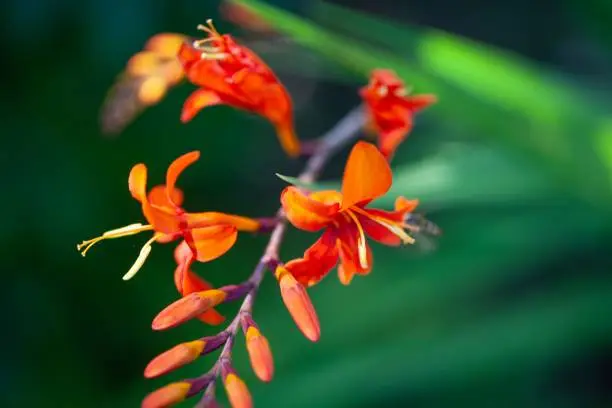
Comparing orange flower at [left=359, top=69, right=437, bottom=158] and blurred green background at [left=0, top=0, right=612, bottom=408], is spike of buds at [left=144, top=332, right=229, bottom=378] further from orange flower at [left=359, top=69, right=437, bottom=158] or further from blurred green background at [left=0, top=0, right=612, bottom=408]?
blurred green background at [left=0, top=0, right=612, bottom=408]

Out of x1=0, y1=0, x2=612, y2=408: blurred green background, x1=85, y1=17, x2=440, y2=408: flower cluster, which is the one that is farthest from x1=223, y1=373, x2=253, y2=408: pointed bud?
x1=0, y1=0, x2=612, y2=408: blurred green background

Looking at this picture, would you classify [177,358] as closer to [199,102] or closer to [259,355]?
[259,355]

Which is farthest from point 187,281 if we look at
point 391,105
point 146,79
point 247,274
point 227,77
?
point 247,274

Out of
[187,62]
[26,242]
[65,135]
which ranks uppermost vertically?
[187,62]

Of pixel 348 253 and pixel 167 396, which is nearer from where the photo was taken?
pixel 167 396

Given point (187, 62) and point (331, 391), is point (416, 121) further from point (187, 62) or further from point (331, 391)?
point (187, 62)

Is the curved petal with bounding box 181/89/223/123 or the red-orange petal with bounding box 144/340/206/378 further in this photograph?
the curved petal with bounding box 181/89/223/123

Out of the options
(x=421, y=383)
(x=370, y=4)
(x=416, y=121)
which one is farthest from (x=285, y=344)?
(x=370, y=4)

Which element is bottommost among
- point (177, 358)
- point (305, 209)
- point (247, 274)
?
point (247, 274)
